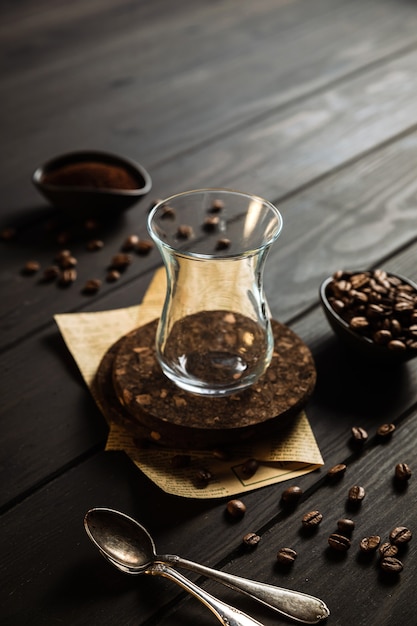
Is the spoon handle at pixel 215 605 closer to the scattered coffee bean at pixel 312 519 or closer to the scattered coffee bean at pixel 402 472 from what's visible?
the scattered coffee bean at pixel 312 519

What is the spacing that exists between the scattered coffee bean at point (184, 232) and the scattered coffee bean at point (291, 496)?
0.45 m

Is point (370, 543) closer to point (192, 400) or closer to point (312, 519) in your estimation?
point (312, 519)

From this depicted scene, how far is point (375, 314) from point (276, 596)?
391 millimetres

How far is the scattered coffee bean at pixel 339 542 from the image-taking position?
2.57ft

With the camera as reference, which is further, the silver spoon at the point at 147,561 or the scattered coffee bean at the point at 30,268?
the scattered coffee bean at the point at 30,268

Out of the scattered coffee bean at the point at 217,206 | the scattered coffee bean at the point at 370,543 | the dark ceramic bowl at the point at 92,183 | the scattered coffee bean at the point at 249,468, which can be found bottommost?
the scattered coffee bean at the point at 370,543

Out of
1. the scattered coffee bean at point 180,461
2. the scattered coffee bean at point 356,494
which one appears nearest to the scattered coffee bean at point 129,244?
the scattered coffee bean at point 180,461

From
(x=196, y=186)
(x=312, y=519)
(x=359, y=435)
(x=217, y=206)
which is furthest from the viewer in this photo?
(x=196, y=186)

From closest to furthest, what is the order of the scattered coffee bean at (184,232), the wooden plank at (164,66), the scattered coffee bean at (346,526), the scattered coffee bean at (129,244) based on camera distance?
the scattered coffee bean at (346,526)
the scattered coffee bean at (184,232)
the scattered coffee bean at (129,244)
the wooden plank at (164,66)

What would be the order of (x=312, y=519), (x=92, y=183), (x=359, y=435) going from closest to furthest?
1. (x=312, y=519)
2. (x=359, y=435)
3. (x=92, y=183)

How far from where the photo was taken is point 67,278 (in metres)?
1.19

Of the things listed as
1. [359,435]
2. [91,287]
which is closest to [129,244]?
[91,287]

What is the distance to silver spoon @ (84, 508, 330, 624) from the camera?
72 cm

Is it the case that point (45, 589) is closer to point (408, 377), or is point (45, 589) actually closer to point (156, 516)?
point (156, 516)
